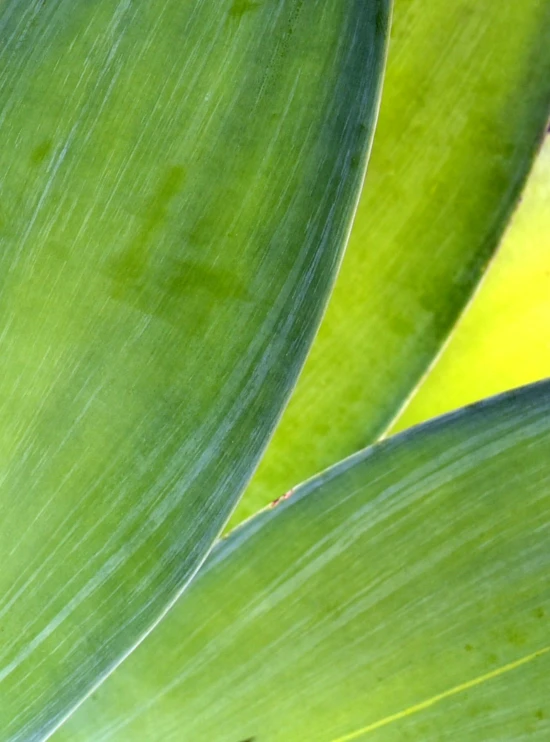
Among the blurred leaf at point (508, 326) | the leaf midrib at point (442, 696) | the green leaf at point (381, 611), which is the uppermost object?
the blurred leaf at point (508, 326)

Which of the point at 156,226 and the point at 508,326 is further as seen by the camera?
the point at 508,326

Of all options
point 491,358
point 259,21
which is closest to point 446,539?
point 491,358

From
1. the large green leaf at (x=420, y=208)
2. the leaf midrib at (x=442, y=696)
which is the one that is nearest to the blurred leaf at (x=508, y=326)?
the large green leaf at (x=420, y=208)

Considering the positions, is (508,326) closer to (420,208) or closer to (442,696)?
(420,208)

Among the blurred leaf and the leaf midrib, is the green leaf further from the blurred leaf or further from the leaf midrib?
the blurred leaf

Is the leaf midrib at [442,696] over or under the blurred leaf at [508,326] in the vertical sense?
under

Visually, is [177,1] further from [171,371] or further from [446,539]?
[446,539]

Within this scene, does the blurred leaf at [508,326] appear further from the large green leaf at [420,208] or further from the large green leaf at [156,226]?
the large green leaf at [156,226]

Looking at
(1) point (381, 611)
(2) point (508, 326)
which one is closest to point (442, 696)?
(1) point (381, 611)
